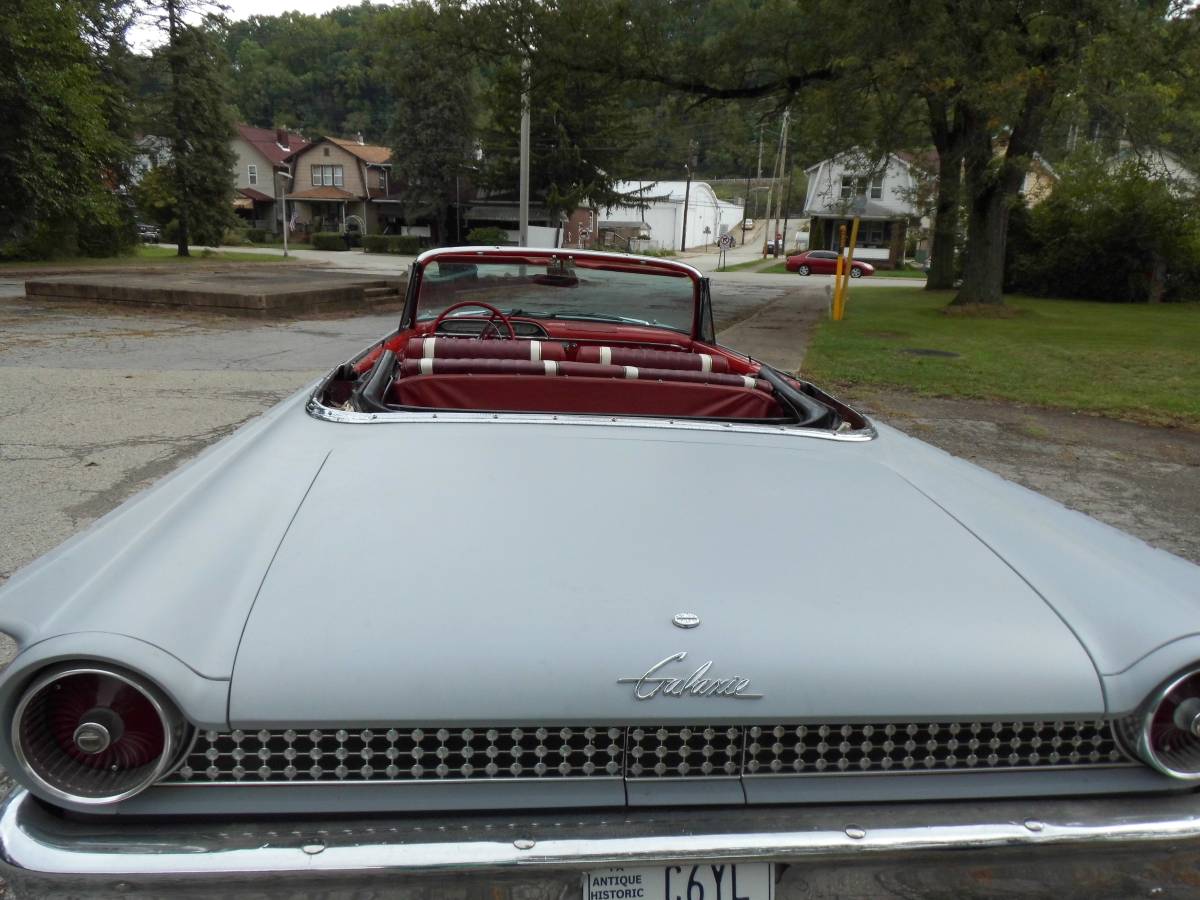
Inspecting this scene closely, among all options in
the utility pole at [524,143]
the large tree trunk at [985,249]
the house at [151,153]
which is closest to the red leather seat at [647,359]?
the utility pole at [524,143]

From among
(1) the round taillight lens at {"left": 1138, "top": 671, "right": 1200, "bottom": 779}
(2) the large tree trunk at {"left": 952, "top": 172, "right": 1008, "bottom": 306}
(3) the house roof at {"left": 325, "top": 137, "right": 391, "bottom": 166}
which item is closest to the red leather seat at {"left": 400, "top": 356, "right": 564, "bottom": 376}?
(1) the round taillight lens at {"left": 1138, "top": 671, "right": 1200, "bottom": 779}

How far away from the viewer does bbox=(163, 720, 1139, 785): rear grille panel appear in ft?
4.50

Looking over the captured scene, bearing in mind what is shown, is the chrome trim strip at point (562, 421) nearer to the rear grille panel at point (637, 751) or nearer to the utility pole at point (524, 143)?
the rear grille panel at point (637, 751)

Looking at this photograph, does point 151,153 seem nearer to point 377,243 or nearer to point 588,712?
point 377,243

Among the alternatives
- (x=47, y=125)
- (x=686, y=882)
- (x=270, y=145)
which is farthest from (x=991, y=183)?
(x=270, y=145)

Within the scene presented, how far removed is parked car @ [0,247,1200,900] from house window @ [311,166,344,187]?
6563 centimetres

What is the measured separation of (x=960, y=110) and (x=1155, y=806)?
53.4 feet

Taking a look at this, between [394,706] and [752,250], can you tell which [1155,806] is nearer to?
[394,706]

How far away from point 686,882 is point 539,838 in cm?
22

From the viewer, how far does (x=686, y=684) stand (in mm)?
1366

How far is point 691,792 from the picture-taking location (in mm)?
1402

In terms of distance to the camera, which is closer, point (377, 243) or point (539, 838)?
point (539, 838)

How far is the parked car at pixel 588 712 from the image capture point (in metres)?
1.32

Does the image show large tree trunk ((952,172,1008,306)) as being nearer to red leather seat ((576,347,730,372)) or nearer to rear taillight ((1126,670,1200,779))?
red leather seat ((576,347,730,372))
